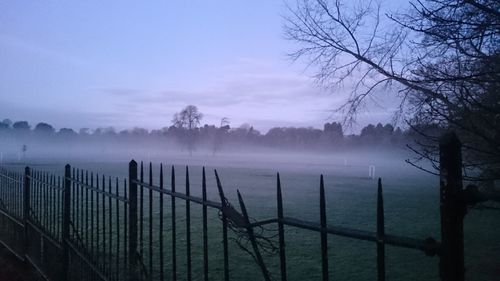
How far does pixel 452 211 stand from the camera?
166cm

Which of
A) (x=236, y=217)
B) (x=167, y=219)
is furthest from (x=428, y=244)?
(x=167, y=219)

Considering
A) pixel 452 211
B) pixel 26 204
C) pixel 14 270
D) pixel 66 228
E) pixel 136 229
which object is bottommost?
pixel 14 270

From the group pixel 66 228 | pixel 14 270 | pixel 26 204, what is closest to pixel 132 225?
pixel 66 228

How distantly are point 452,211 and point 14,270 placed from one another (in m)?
8.44

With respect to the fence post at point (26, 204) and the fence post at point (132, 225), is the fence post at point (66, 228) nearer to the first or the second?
the fence post at point (132, 225)

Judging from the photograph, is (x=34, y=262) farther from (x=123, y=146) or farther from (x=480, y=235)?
(x=123, y=146)

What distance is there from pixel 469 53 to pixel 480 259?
22.2 ft

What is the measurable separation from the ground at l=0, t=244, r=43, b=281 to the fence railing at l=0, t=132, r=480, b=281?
193 millimetres

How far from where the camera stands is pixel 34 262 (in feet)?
23.5

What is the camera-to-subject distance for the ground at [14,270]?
279 inches

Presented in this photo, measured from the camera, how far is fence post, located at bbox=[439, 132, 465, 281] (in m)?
1.64

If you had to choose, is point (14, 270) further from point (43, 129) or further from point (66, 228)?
point (43, 129)

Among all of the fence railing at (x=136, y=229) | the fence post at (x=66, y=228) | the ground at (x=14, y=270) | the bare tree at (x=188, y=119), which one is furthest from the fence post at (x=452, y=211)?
the bare tree at (x=188, y=119)

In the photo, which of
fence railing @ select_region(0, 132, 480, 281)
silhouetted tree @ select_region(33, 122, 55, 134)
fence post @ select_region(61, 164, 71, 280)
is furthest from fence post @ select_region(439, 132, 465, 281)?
silhouetted tree @ select_region(33, 122, 55, 134)
